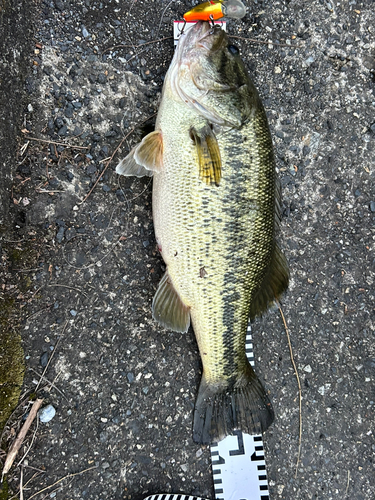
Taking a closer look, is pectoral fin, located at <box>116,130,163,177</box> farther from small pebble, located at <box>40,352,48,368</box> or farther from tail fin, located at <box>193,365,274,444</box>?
tail fin, located at <box>193,365,274,444</box>

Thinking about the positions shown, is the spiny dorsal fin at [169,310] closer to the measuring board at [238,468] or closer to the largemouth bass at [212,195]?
the largemouth bass at [212,195]

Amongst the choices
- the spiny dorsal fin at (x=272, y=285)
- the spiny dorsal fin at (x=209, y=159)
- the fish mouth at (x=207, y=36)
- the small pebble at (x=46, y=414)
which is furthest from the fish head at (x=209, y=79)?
the small pebble at (x=46, y=414)

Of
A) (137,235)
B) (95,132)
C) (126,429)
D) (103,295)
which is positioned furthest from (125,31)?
(126,429)

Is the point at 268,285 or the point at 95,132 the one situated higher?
the point at 95,132

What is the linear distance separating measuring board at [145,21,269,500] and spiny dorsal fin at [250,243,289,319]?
89cm

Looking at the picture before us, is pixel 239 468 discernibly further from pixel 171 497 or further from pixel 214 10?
pixel 214 10

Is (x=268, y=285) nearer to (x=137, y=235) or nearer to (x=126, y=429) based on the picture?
(x=137, y=235)

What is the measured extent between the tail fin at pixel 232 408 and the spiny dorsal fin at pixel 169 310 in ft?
1.29

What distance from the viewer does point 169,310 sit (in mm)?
2113

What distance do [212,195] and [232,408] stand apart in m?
1.35

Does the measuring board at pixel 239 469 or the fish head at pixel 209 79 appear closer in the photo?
the fish head at pixel 209 79

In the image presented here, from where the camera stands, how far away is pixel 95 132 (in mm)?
2250

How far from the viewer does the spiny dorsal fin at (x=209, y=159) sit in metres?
1.84

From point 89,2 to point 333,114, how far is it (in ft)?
6.21
